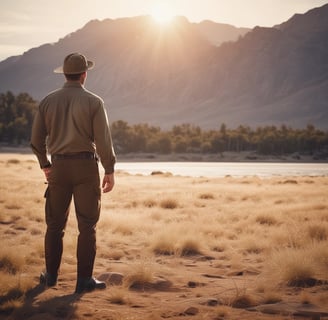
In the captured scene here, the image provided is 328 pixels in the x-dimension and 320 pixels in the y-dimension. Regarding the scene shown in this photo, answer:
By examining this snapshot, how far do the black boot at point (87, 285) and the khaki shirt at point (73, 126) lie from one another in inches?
53.9

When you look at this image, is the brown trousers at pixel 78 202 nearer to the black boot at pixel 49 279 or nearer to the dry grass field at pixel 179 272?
the black boot at pixel 49 279

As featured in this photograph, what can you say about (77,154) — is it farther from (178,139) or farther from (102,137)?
(178,139)

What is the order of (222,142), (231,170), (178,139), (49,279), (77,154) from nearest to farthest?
(77,154) < (49,279) < (231,170) < (222,142) < (178,139)

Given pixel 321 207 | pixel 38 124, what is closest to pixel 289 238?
pixel 38 124

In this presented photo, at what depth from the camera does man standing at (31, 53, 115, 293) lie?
257 inches

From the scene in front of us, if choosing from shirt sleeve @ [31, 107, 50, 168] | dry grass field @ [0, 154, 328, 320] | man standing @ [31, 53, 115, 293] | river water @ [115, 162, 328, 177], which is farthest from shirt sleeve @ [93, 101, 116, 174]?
river water @ [115, 162, 328, 177]

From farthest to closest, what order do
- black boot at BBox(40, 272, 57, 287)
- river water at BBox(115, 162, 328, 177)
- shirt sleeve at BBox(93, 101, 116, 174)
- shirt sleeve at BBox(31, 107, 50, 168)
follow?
river water at BBox(115, 162, 328, 177), black boot at BBox(40, 272, 57, 287), shirt sleeve at BBox(31, 107, 50, 168), shirt sleeve at BBox(93, 101, 116, 174)

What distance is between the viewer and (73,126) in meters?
6.55

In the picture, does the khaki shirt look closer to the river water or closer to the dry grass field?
the dry grass field

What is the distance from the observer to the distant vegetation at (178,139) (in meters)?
116

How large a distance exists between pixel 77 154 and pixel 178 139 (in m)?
122

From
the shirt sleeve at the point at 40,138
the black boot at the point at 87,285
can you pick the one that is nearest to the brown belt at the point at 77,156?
the shirt sleeve at the point at 40,138

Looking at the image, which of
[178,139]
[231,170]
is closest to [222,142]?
[178,139]

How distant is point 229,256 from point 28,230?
16.2ft
